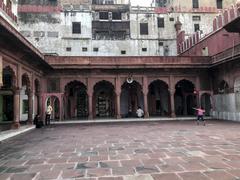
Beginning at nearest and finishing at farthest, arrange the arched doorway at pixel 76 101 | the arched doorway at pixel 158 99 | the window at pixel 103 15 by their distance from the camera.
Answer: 1. the arched doorway at pixel 76 101
2. the arched doorway at pixel 158 99
3. the window at pixel 103 15

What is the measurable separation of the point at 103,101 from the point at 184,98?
7380 mm

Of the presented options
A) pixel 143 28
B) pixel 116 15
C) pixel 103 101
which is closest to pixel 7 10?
pixel 103 101

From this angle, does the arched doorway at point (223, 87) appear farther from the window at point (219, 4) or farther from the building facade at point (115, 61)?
the window at point (219, 4)

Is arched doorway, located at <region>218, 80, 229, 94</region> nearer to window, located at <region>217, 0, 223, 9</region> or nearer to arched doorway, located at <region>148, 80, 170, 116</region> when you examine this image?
arched doorway, located at <region>148, 80, 170, 116</region>

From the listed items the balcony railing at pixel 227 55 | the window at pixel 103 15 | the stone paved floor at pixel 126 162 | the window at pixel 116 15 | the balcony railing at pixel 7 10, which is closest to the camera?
the stone paved floor at pixel 126 162

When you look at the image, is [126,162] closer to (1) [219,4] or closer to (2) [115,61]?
(2) [115,61]

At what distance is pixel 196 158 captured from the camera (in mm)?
5480

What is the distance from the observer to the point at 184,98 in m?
22.4

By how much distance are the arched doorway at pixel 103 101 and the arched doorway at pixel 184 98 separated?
19.7ft

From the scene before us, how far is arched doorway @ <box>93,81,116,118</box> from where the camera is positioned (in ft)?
73.4

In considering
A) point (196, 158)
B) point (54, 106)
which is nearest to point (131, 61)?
point (54, 106)

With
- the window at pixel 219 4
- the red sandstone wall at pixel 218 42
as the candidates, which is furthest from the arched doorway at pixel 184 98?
the window at pixel 219 4

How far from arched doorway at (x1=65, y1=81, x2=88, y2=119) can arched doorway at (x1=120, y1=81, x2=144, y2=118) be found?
3.47m

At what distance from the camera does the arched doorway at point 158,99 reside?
22.6 metres
